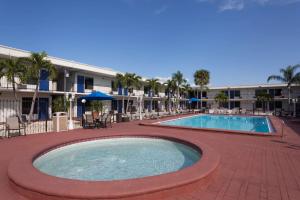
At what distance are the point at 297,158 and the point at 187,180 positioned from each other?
16.5 feet

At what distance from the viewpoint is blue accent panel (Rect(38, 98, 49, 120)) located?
868 inches

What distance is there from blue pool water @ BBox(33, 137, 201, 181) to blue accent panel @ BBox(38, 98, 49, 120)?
47.8ft

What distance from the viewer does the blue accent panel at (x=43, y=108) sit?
22.0 m

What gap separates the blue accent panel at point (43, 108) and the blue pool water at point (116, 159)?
574 inches

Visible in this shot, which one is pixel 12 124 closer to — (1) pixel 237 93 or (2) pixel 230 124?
(2) pixel 230 124

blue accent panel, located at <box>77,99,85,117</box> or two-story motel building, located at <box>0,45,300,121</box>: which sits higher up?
two-story motel building, located at <box>0,45,300,121</box>

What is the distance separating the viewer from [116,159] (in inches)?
319

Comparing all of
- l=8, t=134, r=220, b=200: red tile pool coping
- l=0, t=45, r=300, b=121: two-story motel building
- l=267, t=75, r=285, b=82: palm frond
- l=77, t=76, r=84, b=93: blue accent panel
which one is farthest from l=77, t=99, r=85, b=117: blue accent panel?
l=267, t=75, r=285, b=82: palm frond

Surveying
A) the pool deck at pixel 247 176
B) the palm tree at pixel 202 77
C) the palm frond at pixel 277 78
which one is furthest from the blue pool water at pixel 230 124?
the palm tree at pixel 202 77

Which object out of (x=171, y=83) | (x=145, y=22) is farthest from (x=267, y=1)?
(x=171, y=83)

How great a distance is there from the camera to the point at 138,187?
3873mm

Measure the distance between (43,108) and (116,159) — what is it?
17588 millimetres

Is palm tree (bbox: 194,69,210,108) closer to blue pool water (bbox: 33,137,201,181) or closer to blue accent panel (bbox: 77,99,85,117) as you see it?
blue accent panel (bbox: 77,99,85,117)

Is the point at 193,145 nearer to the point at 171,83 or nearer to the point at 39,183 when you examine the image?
the point at 39,183
